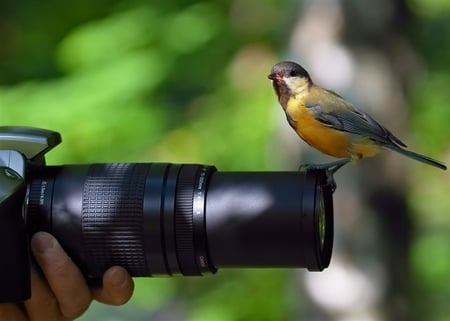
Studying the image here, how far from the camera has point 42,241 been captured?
260cm

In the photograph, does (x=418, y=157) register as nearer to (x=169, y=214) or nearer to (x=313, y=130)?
(x=313, y=130)

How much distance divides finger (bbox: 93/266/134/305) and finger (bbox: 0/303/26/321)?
0.53 feet

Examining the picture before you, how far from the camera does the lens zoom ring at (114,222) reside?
2.63 m

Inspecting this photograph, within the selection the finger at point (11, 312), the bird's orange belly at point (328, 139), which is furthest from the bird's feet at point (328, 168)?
the finger at point (11, 312)

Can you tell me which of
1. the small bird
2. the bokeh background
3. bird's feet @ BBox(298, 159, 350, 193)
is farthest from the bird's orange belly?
the bokeh background

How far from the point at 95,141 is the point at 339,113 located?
2.01 meters

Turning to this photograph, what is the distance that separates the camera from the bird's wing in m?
2.72

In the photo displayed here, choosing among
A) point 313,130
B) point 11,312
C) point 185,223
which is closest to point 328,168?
point 313,130

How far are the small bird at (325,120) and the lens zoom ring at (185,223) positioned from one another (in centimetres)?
26

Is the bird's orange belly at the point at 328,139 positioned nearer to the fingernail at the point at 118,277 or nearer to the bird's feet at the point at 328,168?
the bird's feet at the point at 328,168

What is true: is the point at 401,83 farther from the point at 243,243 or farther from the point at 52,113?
the point at 243,243

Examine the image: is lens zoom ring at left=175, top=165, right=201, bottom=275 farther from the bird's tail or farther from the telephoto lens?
the bird's tail

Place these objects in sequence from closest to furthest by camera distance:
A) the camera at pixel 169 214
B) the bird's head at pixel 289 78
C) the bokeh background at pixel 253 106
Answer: the camera at pixel 169 214, the bird's head at pixel 289 78, the bokeh background at pixel 253 106

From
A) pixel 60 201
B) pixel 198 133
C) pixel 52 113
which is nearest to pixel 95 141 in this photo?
pixel 52 113
